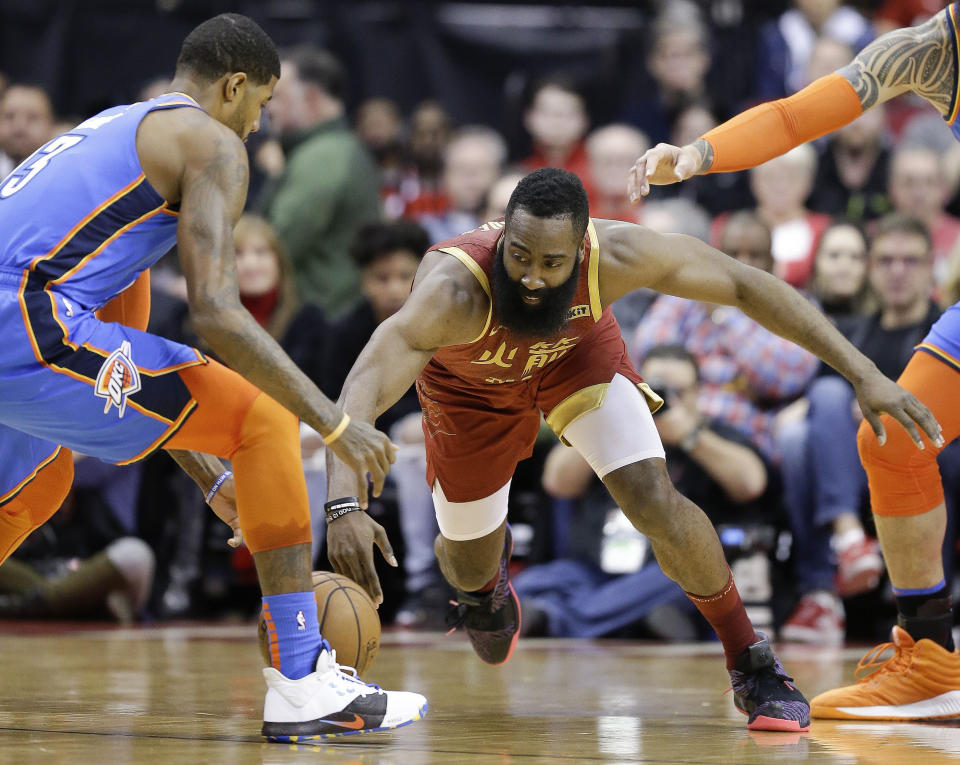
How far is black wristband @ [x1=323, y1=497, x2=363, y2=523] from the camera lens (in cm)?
366

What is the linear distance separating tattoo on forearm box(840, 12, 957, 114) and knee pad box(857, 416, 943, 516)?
1.02 m

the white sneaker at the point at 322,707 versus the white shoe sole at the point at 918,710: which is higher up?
the white sneaker at the point at 322,707

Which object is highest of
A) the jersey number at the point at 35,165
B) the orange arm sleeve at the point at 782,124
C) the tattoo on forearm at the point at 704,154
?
the orange arm sleeve at the point at 782,124

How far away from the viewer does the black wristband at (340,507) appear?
3.66m

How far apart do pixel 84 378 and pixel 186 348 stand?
304 millimetres

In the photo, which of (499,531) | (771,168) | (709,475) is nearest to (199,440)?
(499,531)

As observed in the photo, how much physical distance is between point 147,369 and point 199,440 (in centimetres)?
24

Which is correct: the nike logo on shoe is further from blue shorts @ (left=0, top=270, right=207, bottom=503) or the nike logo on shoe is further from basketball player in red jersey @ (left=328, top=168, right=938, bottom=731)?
blue shorts @ (left=0, top=270, right=207, bottom=503)

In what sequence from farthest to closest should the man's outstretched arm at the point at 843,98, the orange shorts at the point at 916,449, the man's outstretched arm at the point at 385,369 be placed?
the man's outstretched arm at the point at 843,98
the orange shorts at the point at 916,449
the man's outstretched arm at the point at 385,369

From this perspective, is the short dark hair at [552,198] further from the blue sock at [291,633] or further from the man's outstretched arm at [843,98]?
the blue sock at [291,633]

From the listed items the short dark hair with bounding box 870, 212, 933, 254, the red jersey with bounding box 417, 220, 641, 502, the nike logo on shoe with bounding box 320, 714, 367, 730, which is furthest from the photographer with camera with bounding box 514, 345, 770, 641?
the nike logo on shoe with bounding box 320, 714, 367, 730

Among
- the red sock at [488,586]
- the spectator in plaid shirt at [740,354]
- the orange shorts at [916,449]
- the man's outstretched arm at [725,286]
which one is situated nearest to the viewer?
the man's outstretched arm at [725,286]

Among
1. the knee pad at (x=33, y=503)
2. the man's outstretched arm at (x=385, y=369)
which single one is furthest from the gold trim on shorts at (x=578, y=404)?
the knee pad at (x=33, y=503)

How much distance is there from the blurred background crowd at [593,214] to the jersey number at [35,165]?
3541 millimetres
